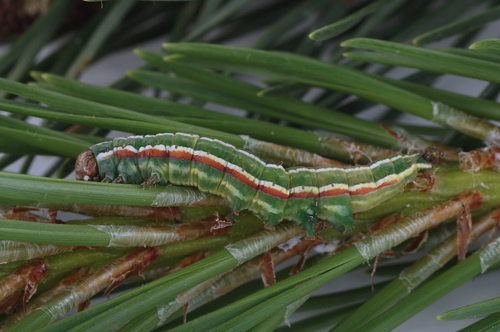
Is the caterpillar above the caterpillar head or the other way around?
the other way around

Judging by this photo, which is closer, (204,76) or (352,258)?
(352,258)

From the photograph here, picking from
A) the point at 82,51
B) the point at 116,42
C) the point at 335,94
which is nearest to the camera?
the point at 335,94

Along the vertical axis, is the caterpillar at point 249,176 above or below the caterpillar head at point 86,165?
below

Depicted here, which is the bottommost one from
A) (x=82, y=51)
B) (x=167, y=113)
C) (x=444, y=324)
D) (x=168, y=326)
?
(x=444, y=324)

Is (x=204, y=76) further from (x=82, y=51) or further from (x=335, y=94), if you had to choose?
(x=82, y=51)

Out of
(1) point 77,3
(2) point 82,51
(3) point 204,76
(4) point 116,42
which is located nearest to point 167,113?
(3) point 204,76
